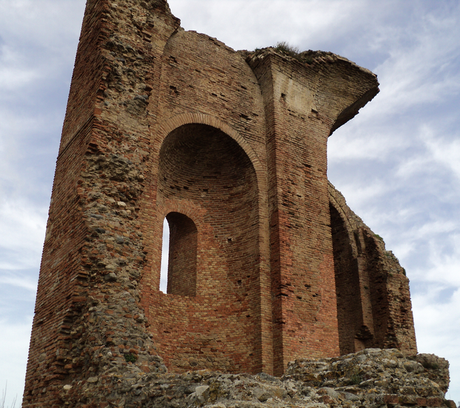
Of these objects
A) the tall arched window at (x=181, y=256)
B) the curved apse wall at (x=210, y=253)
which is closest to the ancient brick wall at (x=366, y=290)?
the curved apse wall at (x=210, y=253)

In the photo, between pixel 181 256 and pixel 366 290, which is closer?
pixel 181 256

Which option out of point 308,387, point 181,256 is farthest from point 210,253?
point 308,387

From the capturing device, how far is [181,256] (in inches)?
434

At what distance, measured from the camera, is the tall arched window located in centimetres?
1066

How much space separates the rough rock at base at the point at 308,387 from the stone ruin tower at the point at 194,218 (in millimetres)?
881

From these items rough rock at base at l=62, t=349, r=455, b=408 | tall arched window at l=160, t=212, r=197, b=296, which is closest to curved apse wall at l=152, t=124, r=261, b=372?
tall arched window at l=160, t=212, r=197, b=296

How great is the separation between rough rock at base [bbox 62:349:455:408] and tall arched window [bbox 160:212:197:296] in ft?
15.5

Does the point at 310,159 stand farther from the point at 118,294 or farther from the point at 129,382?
the point at 129,382

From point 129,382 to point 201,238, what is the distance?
5705 mm

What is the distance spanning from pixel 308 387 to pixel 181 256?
21.2ft

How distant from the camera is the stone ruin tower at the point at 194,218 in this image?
677cm

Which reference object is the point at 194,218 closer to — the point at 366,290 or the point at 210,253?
the point at 210,253

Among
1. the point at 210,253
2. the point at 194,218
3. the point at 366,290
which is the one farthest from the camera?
the point at 366,290

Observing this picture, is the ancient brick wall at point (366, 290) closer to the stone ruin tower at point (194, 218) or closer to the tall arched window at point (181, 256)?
the stone ruin tower at point (194, 218)
